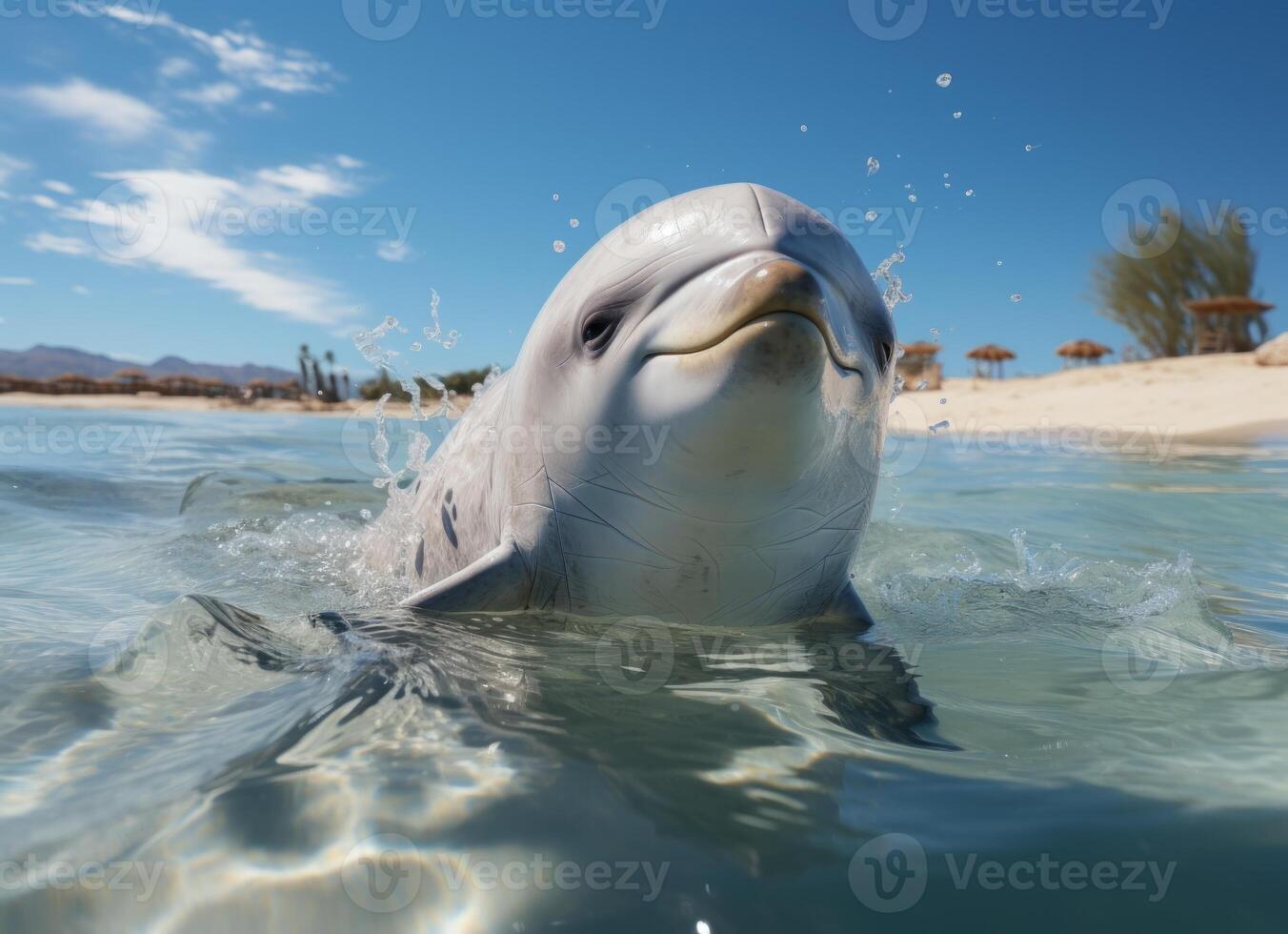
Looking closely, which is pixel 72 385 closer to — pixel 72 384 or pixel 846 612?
pixel 72 384

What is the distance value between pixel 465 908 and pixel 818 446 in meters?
1.52

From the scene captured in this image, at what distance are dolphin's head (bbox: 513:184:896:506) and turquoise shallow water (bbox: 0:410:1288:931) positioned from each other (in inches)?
24.7

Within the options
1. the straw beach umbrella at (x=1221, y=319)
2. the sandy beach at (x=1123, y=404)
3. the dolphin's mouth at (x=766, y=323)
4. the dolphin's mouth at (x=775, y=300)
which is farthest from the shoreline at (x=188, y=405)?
the dolphin's mouth at (x=775, y=300)

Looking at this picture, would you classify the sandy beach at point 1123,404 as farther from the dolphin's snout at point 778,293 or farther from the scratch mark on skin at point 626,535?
the dolphin's snout at point 778,293

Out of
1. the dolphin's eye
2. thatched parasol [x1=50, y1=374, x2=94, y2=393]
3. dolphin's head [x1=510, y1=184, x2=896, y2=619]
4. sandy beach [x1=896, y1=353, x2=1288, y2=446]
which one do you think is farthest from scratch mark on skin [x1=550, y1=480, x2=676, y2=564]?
thatched parasol [x1=50, y1=374, x2=94, y2=393]

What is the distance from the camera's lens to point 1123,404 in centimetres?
2086

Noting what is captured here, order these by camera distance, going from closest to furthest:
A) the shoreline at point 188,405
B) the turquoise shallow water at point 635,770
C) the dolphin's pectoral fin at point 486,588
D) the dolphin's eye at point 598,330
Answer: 1. the turquoise shallow water at point 635,770
2. the dolphin's eye at point 598,330
3. the dolphin's pectoral fin at point 486,588
4. the shoreline at point 188,405

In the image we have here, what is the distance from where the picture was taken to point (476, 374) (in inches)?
1513

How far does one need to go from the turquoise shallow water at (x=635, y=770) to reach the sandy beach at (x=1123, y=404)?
38.3 ft

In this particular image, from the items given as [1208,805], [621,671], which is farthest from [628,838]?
[1208,805]

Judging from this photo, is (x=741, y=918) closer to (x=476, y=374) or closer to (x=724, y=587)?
(x=724, y=587)

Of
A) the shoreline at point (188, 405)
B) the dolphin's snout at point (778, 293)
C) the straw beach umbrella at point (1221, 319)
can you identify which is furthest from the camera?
the shoreline at point (188, 405)

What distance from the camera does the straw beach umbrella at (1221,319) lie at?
29047 millimetres

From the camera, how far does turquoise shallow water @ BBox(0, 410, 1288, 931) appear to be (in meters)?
1.44
